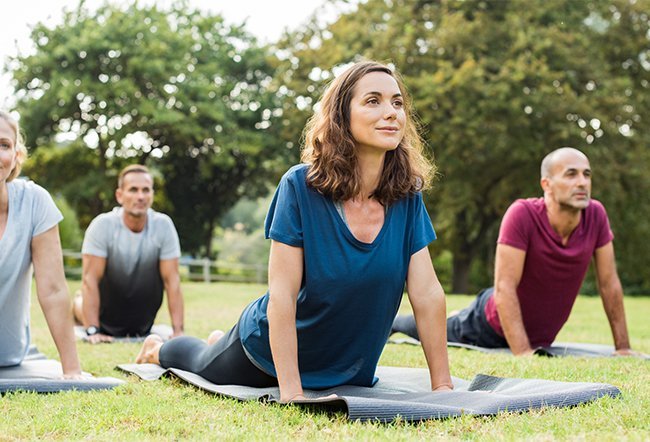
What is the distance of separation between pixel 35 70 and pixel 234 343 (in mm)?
24827

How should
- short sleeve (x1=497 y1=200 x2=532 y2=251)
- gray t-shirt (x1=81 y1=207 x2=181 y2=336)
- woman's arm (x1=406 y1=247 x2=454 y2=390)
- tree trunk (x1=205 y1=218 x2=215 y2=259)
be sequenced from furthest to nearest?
tree trunk (x1=205 y1=218 x2=215 y2=259)
gray t-shirt (x1=81 y1=207 x2=181 y2=336)
short sleeve (x1=497 y1=200 x2=532 y2=251)
woman's arm (x1=406 y1=247 x2=454 y2=390)

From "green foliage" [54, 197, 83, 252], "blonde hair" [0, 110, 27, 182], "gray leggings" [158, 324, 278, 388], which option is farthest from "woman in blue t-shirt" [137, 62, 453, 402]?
"green foliage" [54, 197, 83, 252]

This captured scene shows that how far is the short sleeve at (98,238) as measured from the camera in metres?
8.31

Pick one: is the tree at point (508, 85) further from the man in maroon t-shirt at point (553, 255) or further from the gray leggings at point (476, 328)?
the man in maroon t-shirt at point (553, 255)

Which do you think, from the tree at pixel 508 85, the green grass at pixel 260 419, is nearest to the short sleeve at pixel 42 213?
the green grass at pixel 260 419

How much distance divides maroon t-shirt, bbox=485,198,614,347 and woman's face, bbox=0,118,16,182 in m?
3.83

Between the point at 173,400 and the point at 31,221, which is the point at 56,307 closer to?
the point at 31,221

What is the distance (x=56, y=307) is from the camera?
4.79m

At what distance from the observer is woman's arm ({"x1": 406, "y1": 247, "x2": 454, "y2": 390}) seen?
402 cm

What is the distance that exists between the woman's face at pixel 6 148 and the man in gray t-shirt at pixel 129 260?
3483mm

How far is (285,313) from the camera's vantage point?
3.80 metres

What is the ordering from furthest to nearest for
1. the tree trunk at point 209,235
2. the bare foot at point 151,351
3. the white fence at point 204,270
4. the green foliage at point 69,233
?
the tree trunk at point 209,235, the green foliage at point 69,233, the white fence at point 204,270, the bare foot at point 151,351

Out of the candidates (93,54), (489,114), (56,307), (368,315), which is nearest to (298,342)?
(368,315)

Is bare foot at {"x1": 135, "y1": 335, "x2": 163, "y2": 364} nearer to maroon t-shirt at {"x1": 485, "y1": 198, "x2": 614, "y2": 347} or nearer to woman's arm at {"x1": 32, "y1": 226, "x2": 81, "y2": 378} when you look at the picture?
woman's arm at {"x1": 32, "y1": 226, "x2": 81, "y2": 378}
